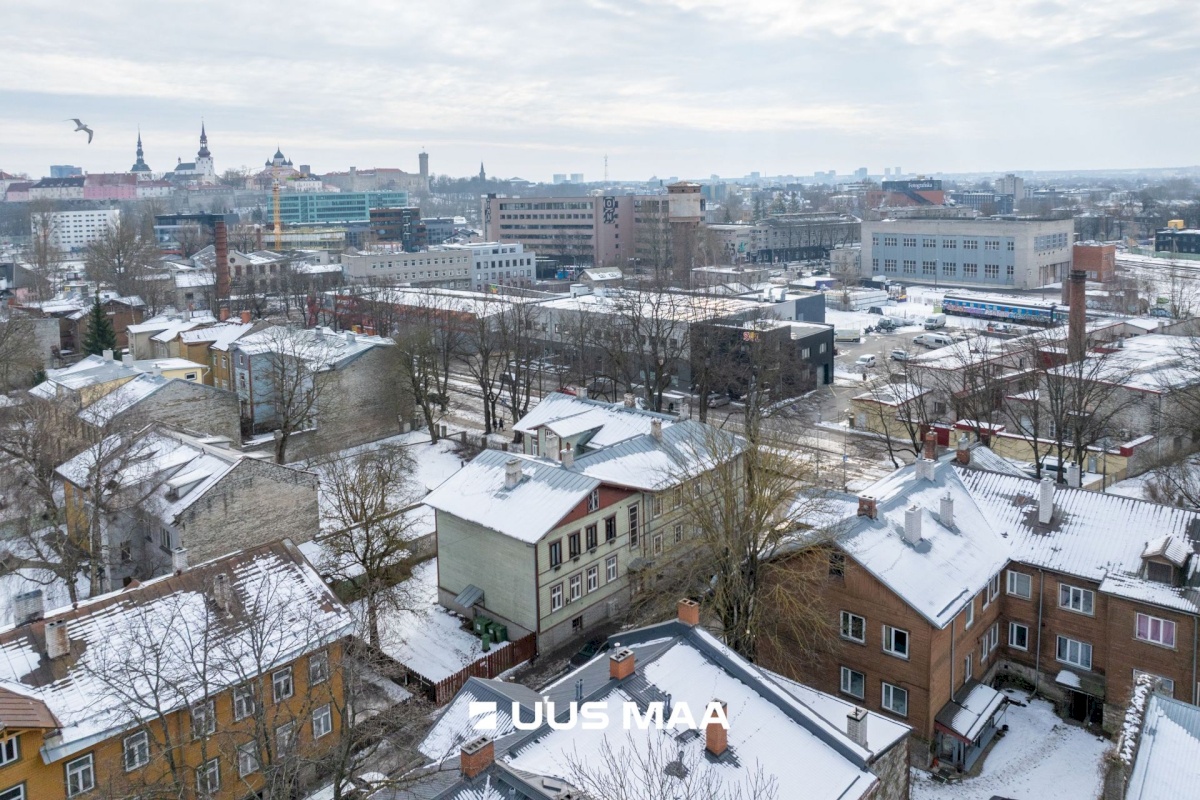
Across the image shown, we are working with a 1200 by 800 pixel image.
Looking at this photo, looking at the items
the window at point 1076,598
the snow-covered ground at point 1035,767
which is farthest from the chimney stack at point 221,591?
the window at point 1076,598

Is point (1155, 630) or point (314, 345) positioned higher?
point (314, 345)

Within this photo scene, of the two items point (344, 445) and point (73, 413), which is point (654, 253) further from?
point (73, 413)

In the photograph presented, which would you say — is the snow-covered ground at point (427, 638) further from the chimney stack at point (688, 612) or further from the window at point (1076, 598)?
the window at point (1076, 598)

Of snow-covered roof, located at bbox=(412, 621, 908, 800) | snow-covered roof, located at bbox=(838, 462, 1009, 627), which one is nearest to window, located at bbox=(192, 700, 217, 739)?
snow-covered roof, located at bbox=(412, 621, 908, 800)

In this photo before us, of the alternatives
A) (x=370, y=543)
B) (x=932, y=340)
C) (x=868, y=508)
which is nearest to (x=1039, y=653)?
(x=868, y=508)

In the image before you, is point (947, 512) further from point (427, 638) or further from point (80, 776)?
point (80, 776)

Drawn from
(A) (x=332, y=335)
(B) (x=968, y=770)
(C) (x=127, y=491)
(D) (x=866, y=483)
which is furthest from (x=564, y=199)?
(B) (x=968, y=770)
